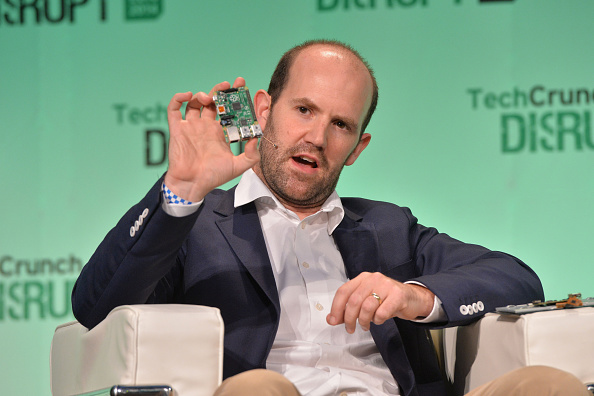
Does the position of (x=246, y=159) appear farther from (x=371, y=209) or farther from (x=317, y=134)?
(x=371, y=209)

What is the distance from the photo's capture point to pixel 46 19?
3.03 metres

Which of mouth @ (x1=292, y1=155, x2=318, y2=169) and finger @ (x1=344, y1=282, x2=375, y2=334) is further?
mouth @ (x1=292, y1=155, x2=318, y2=169)

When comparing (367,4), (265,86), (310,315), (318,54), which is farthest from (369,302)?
(367,4)

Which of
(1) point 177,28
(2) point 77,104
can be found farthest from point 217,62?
(2) point 77,104

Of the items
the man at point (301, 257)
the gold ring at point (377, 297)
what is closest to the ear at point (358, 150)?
the man at point (301, 257)

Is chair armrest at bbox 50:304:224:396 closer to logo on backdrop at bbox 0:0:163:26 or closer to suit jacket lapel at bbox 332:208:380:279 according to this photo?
suit jacket lapel at bbox 332:208:380:279

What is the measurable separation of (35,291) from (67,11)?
3.76 ft

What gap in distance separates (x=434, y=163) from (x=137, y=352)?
5.75ft

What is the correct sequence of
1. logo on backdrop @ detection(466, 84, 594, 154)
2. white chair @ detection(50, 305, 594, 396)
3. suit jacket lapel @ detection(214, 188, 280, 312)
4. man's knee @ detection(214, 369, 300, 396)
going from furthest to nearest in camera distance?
logo on backdrop @ detection(466, 84, 594, 154), suit jacket lapel @ detection(214, 188, 280, 312), white chair @ detection(50, 305, 594, 396), man's knee @ detection(214, 369, 300, 396)

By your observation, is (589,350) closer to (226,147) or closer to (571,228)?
(226,147)

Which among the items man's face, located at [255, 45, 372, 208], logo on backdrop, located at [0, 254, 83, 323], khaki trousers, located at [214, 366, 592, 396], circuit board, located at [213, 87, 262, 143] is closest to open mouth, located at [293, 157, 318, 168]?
man's face, located at [255, 45, 372, 208]

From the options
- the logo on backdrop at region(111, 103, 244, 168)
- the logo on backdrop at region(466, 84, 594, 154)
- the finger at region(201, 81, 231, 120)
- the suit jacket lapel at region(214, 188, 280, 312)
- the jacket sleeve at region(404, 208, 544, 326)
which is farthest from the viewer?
the logo on backdrop at region(111, 103, 244, 168)

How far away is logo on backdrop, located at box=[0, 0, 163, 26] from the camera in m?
3.02

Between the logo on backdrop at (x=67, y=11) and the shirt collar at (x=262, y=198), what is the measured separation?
1.19 meters
